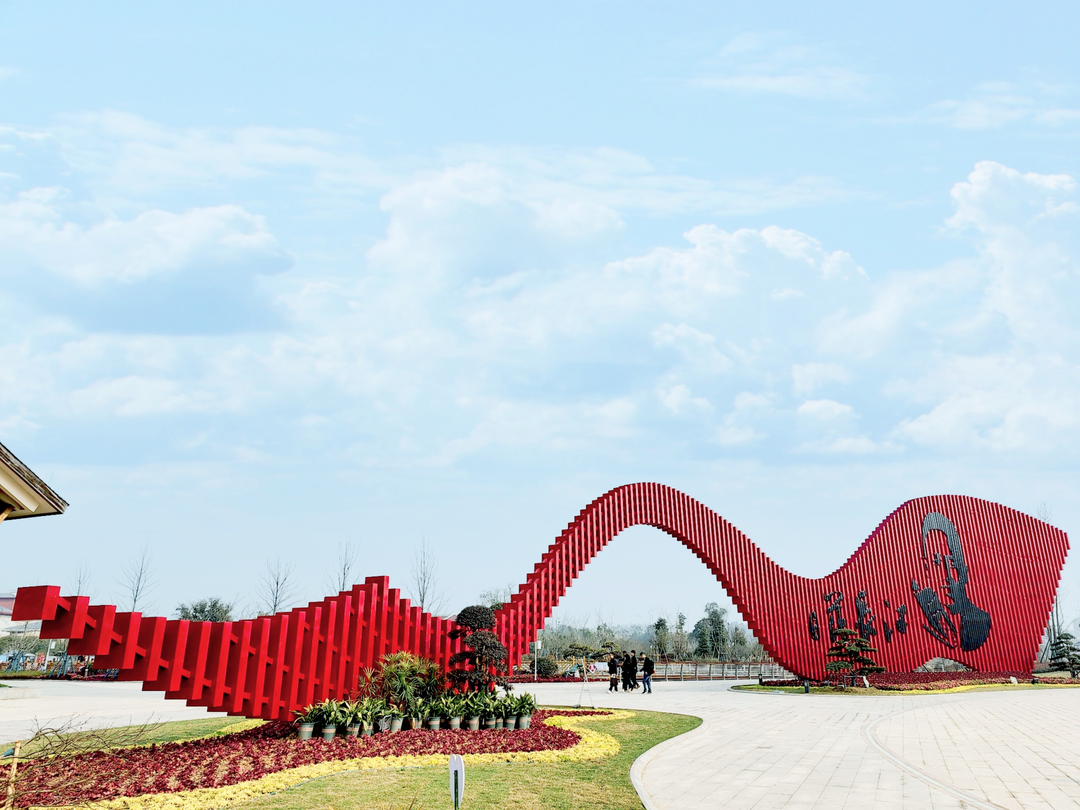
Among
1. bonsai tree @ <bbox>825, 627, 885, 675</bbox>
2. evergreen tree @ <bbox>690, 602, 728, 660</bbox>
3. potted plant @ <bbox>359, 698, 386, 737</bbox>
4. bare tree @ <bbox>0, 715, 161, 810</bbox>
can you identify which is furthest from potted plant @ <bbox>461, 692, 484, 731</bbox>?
evergreen tree @ <bbox>690, 602, 728, 660</bbox>

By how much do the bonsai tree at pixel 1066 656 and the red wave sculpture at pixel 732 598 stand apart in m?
3.04

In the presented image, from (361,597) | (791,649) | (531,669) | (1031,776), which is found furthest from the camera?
(531,669)

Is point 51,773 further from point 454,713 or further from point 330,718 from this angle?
point 454,713

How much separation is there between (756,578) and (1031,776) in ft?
45.5

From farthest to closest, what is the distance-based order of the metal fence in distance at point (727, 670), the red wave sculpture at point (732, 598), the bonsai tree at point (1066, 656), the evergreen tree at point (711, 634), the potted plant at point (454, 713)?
the evergreen tree at point (711, 634) < the metal fence in distance at point (727, 670) < the bonsai tree at point (1066, 656) < the potted plant at point (454, 713) < the red wave sculpture at point (732, 598)

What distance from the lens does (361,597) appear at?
1134 cm

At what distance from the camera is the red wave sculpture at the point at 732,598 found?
855 centimetres

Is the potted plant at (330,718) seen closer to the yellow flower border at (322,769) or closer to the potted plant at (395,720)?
the potted plant at (395,720)

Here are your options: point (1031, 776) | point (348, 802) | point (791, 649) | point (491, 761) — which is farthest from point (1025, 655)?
point (348, 802)

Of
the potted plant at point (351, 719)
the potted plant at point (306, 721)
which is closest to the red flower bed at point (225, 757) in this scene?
the potted plant at point (306, 721)

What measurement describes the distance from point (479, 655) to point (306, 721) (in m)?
3.18

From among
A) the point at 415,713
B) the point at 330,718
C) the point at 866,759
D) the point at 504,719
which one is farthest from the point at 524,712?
the point at 866,759

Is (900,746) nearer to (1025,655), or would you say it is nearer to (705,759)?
(705,759)

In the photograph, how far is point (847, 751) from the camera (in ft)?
31.7
